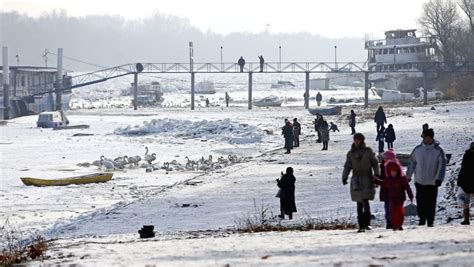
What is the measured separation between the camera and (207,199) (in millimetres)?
22484

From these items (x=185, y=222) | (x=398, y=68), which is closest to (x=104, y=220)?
(x=185, y=222)

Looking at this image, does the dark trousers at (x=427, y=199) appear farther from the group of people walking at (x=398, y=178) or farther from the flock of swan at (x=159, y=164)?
the flock of swan at (x=159, y=164)

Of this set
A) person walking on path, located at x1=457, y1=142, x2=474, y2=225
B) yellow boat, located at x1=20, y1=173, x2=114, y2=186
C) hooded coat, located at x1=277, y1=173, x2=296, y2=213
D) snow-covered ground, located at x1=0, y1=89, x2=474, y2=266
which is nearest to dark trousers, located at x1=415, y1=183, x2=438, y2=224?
snow-covered ground, located at x1=0, y1=89, x2=474, y2=266

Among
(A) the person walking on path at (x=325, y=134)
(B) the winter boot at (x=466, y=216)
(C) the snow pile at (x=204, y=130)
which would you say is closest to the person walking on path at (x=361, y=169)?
(B) the winter boot at (x=466, y=216)

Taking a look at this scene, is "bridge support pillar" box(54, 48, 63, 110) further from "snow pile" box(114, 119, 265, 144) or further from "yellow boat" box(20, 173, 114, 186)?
"yellow boat" box(20, 173, 114, 186)

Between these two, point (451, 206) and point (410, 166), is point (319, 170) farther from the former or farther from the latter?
point (410, 166)

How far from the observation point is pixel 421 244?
11.4 metres

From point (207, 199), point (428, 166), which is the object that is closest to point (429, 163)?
point (428, 166)

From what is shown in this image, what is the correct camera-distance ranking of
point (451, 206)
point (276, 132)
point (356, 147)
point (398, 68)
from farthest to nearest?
1. point (398, 68)
2. point (276, 132)
3. point (451, 206)
4. point (356, 147)

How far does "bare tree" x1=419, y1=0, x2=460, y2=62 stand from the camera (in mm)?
100312

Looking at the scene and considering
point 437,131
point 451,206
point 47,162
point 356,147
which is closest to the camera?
point 356,147

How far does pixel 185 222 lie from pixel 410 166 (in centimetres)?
646

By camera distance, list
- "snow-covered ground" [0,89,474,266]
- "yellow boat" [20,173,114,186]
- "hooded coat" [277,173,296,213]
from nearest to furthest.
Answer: "snow-covered ground" [0,89,474,266] < "hooded coat" [277,173,296,213] < "yellow boat" [20,173,114,186]

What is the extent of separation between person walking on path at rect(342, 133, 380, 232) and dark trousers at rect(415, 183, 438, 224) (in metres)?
1.11
